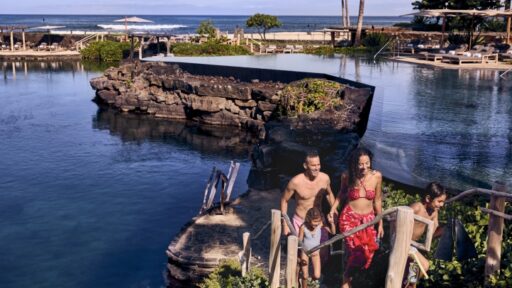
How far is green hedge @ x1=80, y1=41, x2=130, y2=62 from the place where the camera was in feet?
165

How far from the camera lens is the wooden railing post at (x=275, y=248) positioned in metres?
6.13

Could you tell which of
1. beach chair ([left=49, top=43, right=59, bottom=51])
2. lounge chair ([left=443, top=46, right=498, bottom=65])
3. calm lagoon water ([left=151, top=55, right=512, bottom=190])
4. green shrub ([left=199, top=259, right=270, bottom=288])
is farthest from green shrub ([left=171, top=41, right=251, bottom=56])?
green shrub ([left=199, top=259, right=270, bottom=288])

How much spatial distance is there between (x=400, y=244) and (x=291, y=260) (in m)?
1.29

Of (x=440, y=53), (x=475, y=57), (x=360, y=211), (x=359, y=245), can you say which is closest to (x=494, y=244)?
(x=359, y=245)

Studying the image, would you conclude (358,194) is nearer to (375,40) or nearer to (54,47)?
(375,40)

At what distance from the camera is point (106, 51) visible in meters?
50.4

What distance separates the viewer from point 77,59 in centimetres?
5184

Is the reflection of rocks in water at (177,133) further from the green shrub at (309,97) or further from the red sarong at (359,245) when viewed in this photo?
the red sarong at (359,245)

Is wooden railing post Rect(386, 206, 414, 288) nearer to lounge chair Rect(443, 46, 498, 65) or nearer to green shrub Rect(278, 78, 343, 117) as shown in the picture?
green shrub Rect(278, 78, 343, 117)

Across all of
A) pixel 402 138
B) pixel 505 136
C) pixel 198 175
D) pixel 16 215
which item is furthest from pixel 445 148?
pixel 16 215

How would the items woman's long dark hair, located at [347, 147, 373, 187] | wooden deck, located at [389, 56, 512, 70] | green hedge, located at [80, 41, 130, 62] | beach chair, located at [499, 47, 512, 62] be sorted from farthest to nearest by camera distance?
green hedge, located at [80, 41, 130, 62]
beach chair, located at [499, 47, 512, 62]
wooden deck, located at [389, 56, 512, 70]
woman's long dark hair, located at [347, 147, 373, 187]

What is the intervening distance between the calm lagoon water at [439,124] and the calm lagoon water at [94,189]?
4.61 meters

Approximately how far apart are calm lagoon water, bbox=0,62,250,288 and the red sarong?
4695 millimetres

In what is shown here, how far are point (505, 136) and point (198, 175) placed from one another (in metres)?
8.97
